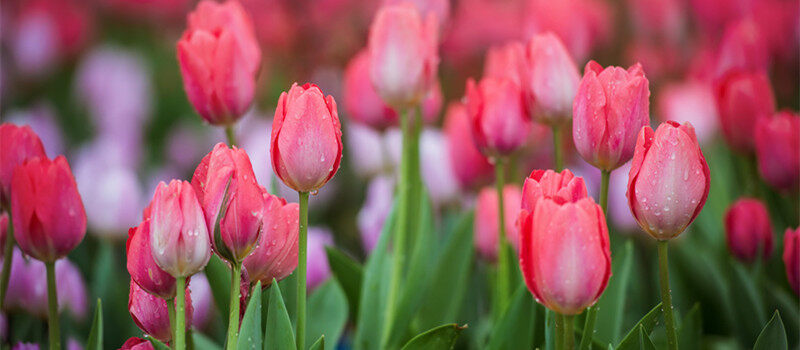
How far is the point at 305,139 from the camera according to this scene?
2.11ft

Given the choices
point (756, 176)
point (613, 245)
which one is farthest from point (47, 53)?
point (756, 176)

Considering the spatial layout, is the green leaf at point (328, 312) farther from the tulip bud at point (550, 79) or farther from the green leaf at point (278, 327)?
the tulip bud at point (550, 79)

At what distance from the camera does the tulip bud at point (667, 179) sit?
62cm

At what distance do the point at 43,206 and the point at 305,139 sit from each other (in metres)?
0.26

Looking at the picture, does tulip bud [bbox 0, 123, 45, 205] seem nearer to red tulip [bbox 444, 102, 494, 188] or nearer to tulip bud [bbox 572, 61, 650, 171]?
tulip bud [bbox 572, 61, 650, 171]

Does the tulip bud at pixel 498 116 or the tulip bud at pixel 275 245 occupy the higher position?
the tulip bud at pixel 498 116

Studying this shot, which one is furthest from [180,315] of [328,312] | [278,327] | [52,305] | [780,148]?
[780,148]

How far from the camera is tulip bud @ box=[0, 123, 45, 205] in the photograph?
0.75 meters

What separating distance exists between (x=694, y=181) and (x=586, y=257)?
13 cm

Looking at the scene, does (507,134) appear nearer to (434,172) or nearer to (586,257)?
(586,257)

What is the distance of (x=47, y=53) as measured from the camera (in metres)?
2.27

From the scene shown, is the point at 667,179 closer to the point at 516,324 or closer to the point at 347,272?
the point at 516,324

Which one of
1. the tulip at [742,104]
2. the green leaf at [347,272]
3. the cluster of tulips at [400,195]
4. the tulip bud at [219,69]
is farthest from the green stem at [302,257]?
the tulip at [742,104]

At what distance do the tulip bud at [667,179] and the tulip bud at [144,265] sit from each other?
0.40 m
